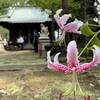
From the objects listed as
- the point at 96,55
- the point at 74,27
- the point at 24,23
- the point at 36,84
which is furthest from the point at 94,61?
the point at 24,23

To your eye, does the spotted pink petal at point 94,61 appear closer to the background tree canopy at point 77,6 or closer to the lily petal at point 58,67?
the lily petal at point 58,67

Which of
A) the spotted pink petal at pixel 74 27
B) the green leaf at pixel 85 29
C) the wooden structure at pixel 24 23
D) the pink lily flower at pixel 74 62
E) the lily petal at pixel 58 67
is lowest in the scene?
the wooden structure at pixel 24 23

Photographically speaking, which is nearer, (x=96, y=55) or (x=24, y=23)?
(x=96, y=55)

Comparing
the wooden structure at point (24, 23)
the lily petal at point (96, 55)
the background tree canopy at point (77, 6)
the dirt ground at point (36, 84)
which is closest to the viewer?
the lily petal at point (96, 55)

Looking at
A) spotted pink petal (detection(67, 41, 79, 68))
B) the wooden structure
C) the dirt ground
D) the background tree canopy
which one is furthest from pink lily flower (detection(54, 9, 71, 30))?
the wooden structure

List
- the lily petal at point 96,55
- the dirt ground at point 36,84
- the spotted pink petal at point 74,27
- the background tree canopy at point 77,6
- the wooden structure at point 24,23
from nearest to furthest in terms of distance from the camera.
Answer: the lily petal at point 96,55
the spotted pink petal at point 74,27
the dirt ground at point 36,84
the background tree canopy at point 77,6
the wooden structure at point 24,23

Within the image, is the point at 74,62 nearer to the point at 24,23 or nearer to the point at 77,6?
the point at 77,6

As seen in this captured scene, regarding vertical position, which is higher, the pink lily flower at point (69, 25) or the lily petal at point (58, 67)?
the pink lily flower at point (69, 25)

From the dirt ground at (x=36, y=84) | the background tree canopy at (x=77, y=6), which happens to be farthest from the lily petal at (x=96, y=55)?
the background tree canopy at (x=77, y=6)

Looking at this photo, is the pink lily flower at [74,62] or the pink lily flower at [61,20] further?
the pink lily flower at [61,20]

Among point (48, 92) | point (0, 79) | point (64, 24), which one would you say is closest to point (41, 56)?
point (0, 79)

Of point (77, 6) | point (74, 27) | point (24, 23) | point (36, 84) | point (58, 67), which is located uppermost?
point (74, 27)

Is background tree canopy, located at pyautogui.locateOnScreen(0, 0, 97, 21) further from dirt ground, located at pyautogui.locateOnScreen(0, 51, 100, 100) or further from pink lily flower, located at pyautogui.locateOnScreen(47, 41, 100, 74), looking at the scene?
pink lily flower, located at pyautogui.locateOnScreen(47, 41, 100, 74)

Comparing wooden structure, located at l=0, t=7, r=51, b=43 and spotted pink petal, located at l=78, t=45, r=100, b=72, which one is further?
wooden structure, located at l=0, t=7, r=51, b=43
